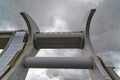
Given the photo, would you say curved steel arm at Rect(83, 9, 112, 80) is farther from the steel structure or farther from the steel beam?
the steel beam

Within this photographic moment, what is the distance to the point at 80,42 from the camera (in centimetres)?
2384

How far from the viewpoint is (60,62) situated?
1864cm

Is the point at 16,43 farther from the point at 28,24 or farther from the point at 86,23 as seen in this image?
the point at 86,23

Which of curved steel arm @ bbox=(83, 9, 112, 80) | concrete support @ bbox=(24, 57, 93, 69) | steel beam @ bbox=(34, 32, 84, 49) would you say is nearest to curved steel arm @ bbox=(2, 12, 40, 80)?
concrete support @ bbox=(24, 57, 93, 69)

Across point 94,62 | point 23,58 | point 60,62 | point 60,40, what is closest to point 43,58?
point 60,62

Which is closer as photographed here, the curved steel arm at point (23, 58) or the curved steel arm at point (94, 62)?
the curved steel arm at point (94, 62)

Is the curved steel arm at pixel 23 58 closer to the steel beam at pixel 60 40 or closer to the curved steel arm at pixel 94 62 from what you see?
the steel beam at pixel 60 40

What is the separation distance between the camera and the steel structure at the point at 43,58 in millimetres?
17875

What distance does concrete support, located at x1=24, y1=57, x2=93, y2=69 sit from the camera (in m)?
18.3

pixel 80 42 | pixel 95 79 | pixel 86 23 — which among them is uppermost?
pixel 86 23

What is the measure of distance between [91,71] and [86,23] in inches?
288

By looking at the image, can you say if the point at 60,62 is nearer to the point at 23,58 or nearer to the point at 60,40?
the point at 23,58

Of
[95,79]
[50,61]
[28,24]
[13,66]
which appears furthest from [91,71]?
[28,24]

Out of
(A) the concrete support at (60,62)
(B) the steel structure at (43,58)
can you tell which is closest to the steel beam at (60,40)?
(B) the steel structure at (43,58)
